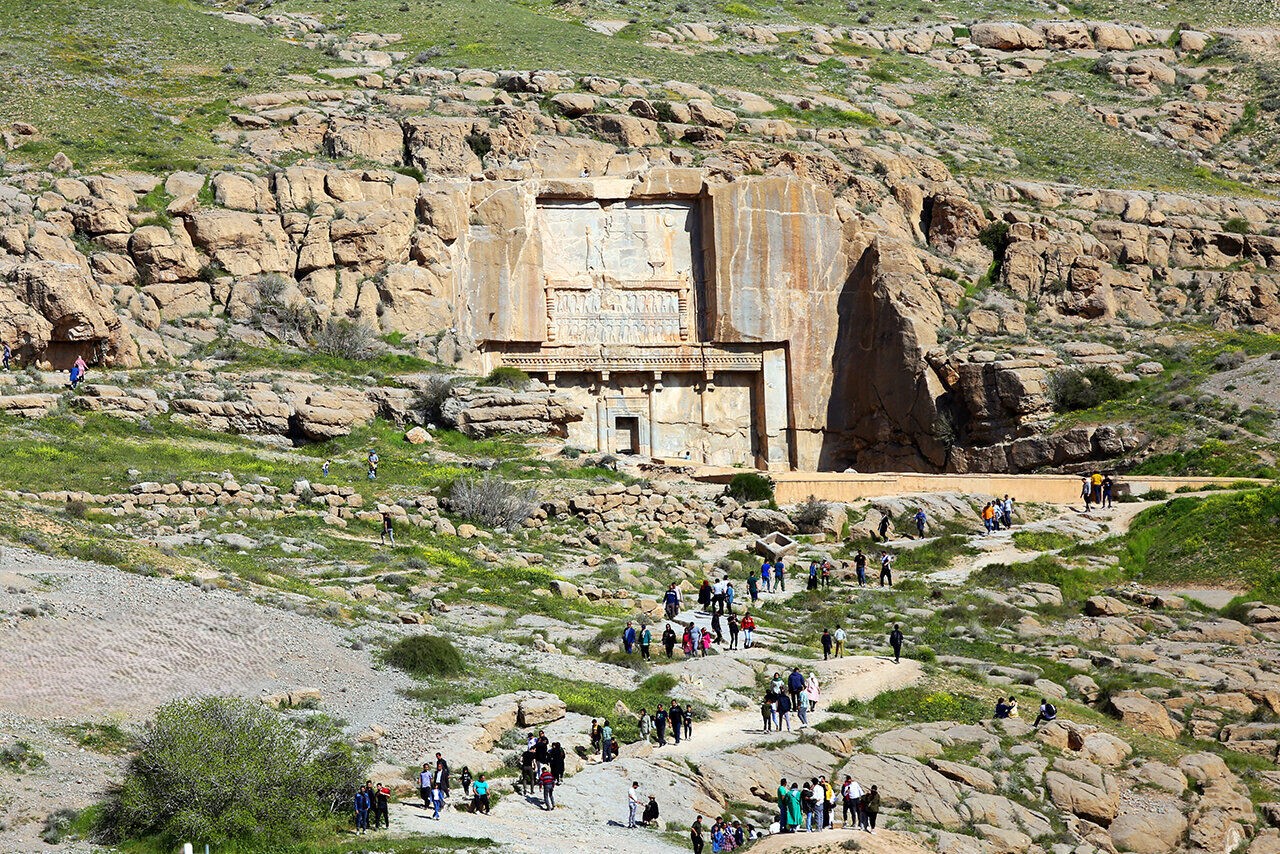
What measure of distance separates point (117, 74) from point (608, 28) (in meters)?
26.5

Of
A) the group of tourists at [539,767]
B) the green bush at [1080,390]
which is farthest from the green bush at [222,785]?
the green bush at [1080,390]

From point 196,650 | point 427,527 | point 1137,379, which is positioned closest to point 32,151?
point 427,527

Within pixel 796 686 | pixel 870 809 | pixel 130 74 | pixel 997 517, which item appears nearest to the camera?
pixel 870 809

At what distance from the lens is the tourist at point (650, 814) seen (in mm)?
21656

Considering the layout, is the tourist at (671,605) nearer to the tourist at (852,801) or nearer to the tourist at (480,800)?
the tourist at (852,801)

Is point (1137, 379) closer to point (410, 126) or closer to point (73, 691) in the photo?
point (410, 126)

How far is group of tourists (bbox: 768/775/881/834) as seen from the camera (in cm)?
2195

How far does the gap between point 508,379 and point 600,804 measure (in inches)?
1100

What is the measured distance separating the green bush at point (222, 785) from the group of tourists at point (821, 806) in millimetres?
5985

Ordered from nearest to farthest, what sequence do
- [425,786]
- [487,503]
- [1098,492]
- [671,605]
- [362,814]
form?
[362,814] → [425,786] → [671,605] → [487,503] → [1098,492]

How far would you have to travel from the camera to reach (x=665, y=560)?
1490 inches

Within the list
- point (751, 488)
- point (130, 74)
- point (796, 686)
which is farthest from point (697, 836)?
point (130, 74)

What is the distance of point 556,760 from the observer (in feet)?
72.4

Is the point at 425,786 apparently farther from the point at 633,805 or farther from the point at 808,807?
the point at 808,807
